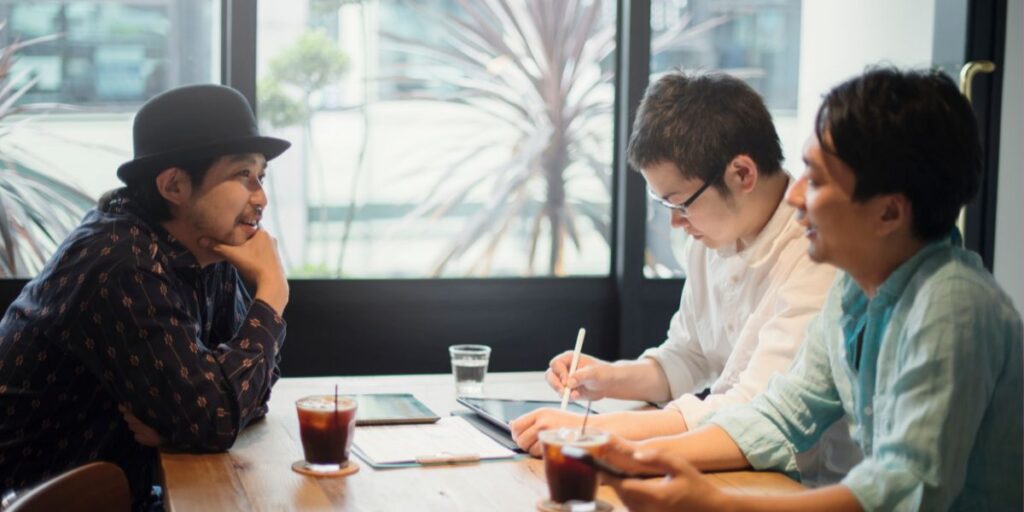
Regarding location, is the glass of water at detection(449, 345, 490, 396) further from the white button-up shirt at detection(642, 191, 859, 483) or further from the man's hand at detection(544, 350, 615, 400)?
the white button-up shirt at detection(642, 191, 859, 483)

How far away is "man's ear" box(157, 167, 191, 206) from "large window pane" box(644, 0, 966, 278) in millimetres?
1960

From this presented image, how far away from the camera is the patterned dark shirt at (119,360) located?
74.8 inches

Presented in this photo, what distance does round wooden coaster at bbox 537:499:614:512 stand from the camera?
1497 mm

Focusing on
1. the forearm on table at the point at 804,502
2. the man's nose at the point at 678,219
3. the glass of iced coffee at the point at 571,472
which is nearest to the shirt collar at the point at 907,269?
the forearm on table at the point at 804,502

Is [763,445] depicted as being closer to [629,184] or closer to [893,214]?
[893,214]

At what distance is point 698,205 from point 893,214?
759mm

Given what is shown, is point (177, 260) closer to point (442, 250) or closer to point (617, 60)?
point (442, 250)

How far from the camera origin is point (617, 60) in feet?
12.6

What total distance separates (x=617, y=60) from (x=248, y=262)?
1.95 m

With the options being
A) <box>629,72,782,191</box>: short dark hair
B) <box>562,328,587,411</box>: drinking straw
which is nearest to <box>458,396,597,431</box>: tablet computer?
<box>562,328,587,411</box>: drinking straw

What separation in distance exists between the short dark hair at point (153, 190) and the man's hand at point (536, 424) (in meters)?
0.77

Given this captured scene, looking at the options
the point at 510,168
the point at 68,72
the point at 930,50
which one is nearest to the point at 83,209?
the point at 68,72

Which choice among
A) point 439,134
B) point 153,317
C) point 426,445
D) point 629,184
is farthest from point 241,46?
point 426,445

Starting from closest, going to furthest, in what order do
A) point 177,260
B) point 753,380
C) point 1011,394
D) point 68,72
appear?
point 1011,394 → point 753,380 → point 177,260 → point 68,72
